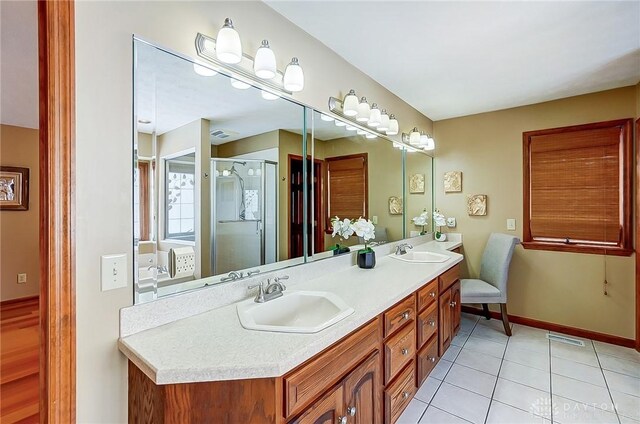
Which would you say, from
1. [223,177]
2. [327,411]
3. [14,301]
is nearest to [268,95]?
[223,177]

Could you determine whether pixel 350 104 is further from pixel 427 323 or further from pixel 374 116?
pixel 427 323

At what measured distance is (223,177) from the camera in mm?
1437

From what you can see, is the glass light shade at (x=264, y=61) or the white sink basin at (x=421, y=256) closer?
the glass light shade at (x=264, y=61)

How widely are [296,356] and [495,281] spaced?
2.69m

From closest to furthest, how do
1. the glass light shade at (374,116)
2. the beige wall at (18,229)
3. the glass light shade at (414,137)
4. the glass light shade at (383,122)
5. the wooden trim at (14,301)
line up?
1. the glass light shade at (374,116)
2. the glass light shade at (383,122)
3. the glass light shade at (414,137)
4. the wooden trim at (14,301)
5. the beige wall at (18,229)

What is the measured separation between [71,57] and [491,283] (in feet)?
11.4

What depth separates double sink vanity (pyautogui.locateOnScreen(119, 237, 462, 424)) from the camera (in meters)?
0.84

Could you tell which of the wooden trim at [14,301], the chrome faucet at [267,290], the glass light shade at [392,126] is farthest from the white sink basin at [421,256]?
the wooden trim at [14,301]

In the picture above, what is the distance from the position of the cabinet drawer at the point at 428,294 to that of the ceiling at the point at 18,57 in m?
2.47

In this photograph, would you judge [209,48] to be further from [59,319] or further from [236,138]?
[59,319]

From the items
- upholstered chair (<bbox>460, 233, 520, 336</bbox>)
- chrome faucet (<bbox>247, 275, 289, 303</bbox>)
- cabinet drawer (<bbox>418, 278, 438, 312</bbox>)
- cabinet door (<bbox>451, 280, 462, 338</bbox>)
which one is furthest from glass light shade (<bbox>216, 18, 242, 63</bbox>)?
upholstered chair (<bbox>460, 233, 520, 336</bbox>)

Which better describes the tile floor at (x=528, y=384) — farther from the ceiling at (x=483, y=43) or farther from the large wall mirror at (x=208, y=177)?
the ceiling at (x=483, y=43)

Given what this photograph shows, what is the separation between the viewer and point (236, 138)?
4.94 feet

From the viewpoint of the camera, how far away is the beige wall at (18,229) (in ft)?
12.5
